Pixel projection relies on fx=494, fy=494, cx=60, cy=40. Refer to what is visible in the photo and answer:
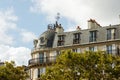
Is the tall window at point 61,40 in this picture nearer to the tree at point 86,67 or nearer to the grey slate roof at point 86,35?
the grey slate roof at point 86,35

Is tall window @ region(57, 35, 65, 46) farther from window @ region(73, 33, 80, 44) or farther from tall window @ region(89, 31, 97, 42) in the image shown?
tall window @ region(89, 31, 97, 42)

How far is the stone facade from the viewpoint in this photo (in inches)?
3223

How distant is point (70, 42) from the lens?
284 feet

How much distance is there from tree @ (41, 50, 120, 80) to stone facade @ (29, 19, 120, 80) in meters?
18.9

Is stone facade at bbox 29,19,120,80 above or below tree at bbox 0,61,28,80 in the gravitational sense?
above

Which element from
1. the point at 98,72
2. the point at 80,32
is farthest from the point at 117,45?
the point at 98,72

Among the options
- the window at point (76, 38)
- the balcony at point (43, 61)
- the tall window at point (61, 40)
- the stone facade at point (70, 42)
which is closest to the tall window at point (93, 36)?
the stone facade at point (70, 42)

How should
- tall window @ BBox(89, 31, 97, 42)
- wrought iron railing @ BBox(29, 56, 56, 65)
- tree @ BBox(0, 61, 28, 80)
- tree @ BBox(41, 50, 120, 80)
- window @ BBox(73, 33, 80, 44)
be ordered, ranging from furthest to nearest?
wrought iron railing @ BBox(29, 56, 56, 65) → window @ BBox(73, 33, 80, 44) → tall window @ BBox(89, 31, 97, 42) → tree @ BBox(0, 61, 28, 80) → tree @ BBox(41, 50, 120, 80)

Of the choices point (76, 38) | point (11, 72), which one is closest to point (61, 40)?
point (76, 38)

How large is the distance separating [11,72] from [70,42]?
1964 centimetres

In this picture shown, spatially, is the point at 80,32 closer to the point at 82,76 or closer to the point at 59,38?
the point at 59,38

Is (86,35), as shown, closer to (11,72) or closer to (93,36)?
(93,36)

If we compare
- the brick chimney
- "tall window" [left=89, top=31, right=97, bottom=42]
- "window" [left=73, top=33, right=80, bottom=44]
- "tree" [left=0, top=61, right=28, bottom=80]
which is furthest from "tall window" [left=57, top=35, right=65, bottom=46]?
"tree" [left=0, top=61, right=28, bottom=80]

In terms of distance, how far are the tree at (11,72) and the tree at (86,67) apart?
25.2 feet
